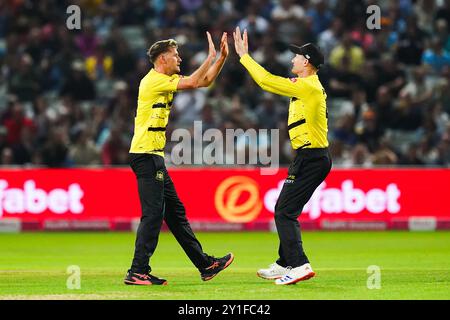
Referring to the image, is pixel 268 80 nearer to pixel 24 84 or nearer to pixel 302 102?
pixel 302 102

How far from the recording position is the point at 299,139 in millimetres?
12773

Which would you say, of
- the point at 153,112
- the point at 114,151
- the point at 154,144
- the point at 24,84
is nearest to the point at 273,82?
the point at 153,112

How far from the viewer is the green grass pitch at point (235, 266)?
468 inches

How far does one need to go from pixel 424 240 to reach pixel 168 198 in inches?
325

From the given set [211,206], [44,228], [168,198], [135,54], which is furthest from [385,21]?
[168,198]

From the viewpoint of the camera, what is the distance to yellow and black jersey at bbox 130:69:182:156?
41.7ft

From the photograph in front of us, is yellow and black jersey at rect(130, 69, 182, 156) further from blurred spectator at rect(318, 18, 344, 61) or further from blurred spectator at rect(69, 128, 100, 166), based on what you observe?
blurred spectator at rect(318, 18, 344, 61)

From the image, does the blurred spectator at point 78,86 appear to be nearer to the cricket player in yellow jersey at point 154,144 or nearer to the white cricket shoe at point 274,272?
the cricket player in yellow jersey at point 154,144

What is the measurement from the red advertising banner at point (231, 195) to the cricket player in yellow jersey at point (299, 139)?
9.20m

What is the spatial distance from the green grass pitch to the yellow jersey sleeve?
2211 millimetres

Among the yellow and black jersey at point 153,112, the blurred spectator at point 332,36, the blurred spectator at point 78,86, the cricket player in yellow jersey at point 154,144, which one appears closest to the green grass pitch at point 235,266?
the cricket player in yellow jersey at point 154,144

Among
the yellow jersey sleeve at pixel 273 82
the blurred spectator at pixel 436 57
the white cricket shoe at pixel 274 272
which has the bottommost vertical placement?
the white cricket shoe at pixel 274 272

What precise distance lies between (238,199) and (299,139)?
938 centimetres
